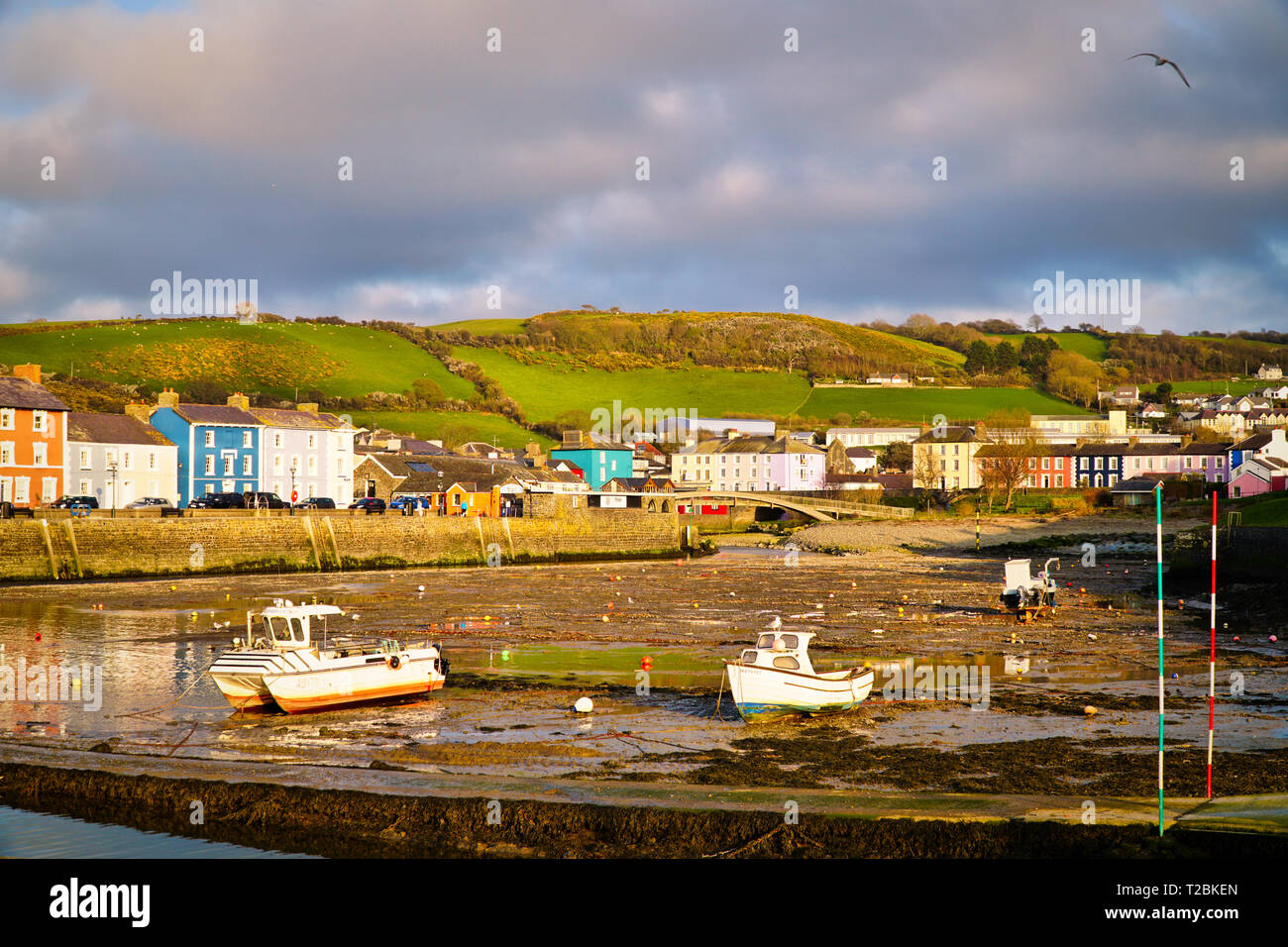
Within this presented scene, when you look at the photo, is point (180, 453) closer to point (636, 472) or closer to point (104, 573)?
point (104, 573)

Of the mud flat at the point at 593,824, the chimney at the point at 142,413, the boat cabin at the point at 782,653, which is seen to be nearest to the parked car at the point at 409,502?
the chimney at the point at 142,413

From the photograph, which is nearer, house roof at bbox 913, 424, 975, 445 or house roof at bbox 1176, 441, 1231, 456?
house roof at bbox 1176, 441, 1231, 456

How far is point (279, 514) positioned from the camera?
217 feet

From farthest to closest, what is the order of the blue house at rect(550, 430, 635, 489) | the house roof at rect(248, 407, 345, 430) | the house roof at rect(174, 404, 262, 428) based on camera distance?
1. the blue house at rect(550, 430, 635, 489)
2. the house roof at rect(248, 407, 345, 430)
3. the house roof at rect(174, 404, 262, 428)

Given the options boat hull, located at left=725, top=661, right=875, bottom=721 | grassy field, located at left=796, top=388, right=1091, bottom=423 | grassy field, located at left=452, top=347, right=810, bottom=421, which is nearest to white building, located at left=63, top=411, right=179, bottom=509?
boat hull, located at left=725, top=661, right=875, bottom=721

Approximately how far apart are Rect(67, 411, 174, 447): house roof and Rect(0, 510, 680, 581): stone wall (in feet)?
56.2

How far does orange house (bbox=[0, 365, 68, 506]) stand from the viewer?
6544 centimetres

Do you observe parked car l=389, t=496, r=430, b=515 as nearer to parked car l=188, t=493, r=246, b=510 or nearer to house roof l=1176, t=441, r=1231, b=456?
parked car l=188, t=493, r=246, b=510

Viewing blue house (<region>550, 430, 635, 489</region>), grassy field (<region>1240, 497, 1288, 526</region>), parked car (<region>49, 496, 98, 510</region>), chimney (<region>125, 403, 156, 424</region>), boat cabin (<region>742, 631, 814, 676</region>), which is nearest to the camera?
boat cabin (<region>742, 631, 814, 676</region>)

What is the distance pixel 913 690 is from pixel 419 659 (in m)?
11.8

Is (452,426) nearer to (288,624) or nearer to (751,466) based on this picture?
(751,466)

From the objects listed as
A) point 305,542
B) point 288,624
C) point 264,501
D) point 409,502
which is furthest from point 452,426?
point 288,624

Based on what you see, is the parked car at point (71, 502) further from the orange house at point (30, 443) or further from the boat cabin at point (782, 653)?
the boat cabin at point (782, 653)

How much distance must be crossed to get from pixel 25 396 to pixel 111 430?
1008cm
